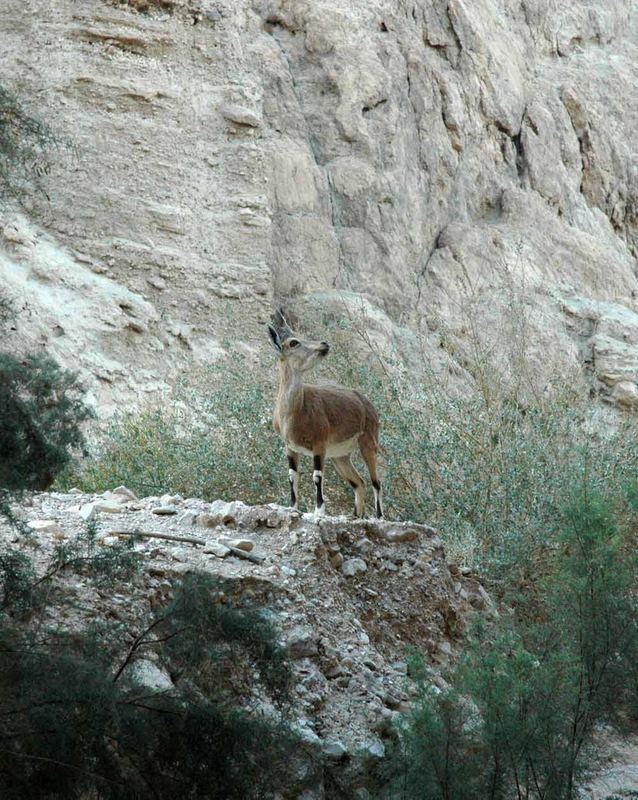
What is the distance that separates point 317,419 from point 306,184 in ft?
46.3

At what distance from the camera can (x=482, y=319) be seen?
22.6m

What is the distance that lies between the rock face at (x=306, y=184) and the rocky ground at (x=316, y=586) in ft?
34.0

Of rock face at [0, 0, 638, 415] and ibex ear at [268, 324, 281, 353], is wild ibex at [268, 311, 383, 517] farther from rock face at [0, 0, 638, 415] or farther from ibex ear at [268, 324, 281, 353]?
rock face at [0, 0, 638, 415]

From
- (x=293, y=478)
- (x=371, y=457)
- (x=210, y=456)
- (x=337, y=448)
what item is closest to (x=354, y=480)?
(x=371, y=457)

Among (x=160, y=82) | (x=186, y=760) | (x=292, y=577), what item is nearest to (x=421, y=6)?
(x=160, y=82)

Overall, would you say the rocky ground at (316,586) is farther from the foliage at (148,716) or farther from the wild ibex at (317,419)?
the wild ibex at (317,419)

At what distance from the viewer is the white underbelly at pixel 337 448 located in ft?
35.4

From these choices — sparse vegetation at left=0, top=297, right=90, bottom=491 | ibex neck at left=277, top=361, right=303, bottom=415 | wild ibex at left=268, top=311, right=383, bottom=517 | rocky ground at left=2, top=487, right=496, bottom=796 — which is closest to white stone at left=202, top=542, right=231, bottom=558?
rocky ground at left=2, top=487, right=496, bottom=796

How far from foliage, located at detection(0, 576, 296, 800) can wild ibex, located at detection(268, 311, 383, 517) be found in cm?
351

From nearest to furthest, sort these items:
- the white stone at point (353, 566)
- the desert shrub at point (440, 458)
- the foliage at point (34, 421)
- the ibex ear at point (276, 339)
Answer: the foliage at point (34, 421)
the white stone at point (353, 566)
the ibex ear at point (276, 339)
the desert shrub at point (440, 458)

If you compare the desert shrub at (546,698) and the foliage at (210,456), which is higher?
the desert shrub at (546,698)

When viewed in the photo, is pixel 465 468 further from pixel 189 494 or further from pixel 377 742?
pixel 377 742

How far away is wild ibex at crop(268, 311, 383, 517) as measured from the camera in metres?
10.7

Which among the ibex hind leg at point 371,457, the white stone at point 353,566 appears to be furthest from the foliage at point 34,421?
the ibex hind leg at point 371,457
